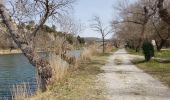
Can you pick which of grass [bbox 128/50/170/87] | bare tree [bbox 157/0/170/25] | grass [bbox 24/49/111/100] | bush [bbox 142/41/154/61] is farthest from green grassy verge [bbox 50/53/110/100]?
bush [bbox 142/41/154/61]

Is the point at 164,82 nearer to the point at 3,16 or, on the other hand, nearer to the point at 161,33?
the point at 3,16

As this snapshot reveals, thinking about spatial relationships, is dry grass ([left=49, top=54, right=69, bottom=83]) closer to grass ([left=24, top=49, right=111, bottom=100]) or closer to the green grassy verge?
grass ([left=24, top=49, right=111, bottom=100])

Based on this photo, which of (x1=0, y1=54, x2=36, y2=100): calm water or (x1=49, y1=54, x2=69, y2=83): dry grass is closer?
(x1=49, y1=54, x2=69, y2=83): dry grass

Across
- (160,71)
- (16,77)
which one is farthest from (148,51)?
(16,77)

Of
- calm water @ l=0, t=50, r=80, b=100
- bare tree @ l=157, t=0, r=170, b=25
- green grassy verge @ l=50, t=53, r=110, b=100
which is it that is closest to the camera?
green grassy verge @ l=50, t=53, r=110, b=100

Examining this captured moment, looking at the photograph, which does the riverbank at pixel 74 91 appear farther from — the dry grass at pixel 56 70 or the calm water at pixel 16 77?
the calm water at pixel 16 77

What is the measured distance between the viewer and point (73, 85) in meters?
15.0

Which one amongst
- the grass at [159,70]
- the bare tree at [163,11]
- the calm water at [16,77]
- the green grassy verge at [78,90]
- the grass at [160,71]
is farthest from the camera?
the bare tree at [163,11]

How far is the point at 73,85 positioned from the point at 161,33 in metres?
46.0

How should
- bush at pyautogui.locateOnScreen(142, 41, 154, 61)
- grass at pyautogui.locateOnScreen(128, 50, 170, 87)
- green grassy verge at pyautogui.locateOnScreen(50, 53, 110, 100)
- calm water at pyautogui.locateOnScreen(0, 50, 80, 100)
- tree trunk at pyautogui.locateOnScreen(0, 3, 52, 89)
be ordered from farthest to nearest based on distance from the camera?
bush at pyautogui.locateOnScreen(142, 41, 154, 61), calm water at pyautogui.locateOnScreen(0, 50, 80, 100), grass at pyautogui.locateOnScreen(128, 50, 170, 87), tree trunk at pyautogui.locateOnScreen(0, 3, 52, 89), green grassy verge at pyautogui.locateOnScreen(50, 53, 110, 100)

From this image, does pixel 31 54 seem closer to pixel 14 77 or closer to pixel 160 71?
pixel 160 71

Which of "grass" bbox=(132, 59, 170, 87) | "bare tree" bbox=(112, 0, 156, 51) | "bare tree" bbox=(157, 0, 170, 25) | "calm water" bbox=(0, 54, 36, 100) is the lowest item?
"calm water" bbox=(0, 54, 36, 100)

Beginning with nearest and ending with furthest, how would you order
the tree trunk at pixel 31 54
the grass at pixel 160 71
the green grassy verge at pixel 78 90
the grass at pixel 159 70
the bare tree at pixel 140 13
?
the green grassy verge at pixel 78 90 → the tree trunk at pixel 31 54 → the grass at pixel 160 71 → the grass at pixel 159 70 → the bare tree at pixel 140 13

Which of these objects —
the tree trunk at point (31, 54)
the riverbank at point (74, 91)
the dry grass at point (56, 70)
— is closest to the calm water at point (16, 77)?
the dry grass at point (56, 70)
